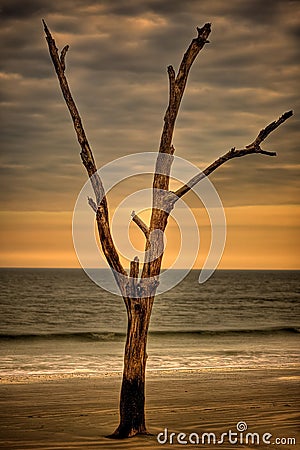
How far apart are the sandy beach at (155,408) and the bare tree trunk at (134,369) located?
0.25 m

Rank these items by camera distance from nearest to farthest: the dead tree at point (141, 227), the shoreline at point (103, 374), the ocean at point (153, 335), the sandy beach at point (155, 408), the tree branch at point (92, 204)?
the tree branch at point (92, 204), the dead tree at point (141, 227), the sandy beach at point (155, 408), the shoreline at point (103, 374), the ocean at point (153, 335)

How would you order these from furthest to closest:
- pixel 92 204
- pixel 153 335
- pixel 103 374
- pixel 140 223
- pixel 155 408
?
pixel 153 335
pixel 103 374
pixel 155 408
pixel 140 223
pixel 92 204

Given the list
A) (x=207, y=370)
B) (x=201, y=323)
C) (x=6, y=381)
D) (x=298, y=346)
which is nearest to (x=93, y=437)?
(x=6, y=381)

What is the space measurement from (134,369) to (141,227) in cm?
167

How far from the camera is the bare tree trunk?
8.18 m

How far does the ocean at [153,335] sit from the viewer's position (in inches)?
750

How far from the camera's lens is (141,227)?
330 inches

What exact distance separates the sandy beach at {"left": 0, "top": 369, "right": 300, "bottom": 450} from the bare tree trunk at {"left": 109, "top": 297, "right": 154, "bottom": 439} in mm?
249

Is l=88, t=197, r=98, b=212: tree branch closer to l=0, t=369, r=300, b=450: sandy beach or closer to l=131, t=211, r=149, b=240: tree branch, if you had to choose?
l=131, t=211, r=149, b=240: tree branch

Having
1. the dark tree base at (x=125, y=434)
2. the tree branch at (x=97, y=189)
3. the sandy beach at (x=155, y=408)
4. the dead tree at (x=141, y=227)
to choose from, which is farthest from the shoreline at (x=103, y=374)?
the tree branch at (x=97, y=189)

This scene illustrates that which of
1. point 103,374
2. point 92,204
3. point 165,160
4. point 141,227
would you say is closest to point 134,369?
point 141,227

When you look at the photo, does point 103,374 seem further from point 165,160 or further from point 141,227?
point 165,160

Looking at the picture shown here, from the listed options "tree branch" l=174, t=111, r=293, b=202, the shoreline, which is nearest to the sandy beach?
the shoreline

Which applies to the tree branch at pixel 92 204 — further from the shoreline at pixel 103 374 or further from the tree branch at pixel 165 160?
the shoreline at pixel 103 374
